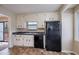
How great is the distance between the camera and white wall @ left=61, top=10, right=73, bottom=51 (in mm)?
4922

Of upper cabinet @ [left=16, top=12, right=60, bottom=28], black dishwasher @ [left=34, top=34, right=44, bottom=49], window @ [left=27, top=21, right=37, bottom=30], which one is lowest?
black dishwasher @ [left=34, top=34, right=44, bottom=49]

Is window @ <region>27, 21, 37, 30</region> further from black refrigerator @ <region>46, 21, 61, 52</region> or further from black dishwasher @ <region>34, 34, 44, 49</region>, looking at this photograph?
black refrigerator @ <region>46, 21, 61, 52</region>

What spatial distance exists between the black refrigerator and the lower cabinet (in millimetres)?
1202

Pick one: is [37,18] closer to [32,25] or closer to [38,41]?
[32,25]

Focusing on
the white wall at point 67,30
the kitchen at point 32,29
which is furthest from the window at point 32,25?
the white wall at point 67,30

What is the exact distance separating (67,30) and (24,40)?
234cm

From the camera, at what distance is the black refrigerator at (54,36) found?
506 cm

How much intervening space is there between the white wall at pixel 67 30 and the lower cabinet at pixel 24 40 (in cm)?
181

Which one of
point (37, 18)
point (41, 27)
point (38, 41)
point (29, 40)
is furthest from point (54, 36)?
point (37, 18)

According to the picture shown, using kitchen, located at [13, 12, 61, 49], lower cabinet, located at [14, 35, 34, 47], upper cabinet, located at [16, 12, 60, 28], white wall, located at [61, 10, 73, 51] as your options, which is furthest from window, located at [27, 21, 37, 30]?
white wall, located at [61, 10, 73, 51]

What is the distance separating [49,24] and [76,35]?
1216 mm

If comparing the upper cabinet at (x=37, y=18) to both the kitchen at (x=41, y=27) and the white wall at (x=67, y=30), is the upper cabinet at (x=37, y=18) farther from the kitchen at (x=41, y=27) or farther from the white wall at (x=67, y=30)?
the white wall at (x=67, y=30)
